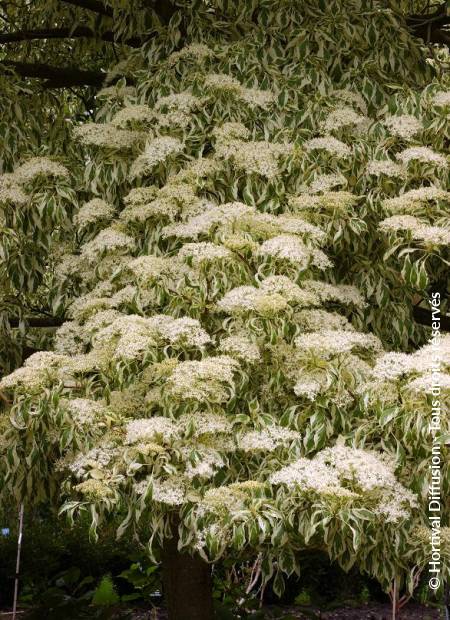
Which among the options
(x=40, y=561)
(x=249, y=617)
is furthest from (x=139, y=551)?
(x=249, y=617)

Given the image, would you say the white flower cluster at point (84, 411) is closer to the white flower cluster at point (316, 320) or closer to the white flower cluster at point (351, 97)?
the white flower cluster at point (316, 320)

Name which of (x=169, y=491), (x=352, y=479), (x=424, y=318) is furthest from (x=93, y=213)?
(x=424, y=318)

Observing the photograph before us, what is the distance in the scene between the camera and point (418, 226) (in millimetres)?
3980

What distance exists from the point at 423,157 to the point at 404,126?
0.29m

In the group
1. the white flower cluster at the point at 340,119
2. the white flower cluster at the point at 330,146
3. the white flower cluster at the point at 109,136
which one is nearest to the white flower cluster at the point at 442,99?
the white flower cluster at the point at 340,119

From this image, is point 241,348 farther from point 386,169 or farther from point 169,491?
point 386,169

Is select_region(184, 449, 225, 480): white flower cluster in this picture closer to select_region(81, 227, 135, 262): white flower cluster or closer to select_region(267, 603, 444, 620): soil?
select_region(81, 227, 135, 262): white flower cluster

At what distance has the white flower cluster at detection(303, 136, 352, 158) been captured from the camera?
176 inches

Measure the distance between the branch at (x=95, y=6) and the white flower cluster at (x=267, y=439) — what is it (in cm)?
337

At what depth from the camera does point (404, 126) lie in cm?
452

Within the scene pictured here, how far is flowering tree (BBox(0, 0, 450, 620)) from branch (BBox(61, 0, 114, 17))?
0.68m

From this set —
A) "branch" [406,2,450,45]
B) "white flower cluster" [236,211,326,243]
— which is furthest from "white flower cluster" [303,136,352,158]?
"branch" [406,2,450,45]

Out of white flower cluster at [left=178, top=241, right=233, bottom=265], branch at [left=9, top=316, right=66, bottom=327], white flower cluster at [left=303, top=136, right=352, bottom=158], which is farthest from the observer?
branch at [left=9, top=316, right=66, bottom=327]

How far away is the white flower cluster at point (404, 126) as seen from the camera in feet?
14.8
